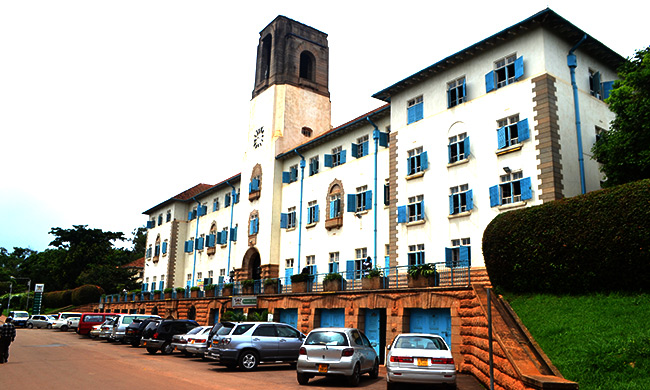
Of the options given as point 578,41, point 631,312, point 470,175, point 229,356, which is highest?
point 578,41

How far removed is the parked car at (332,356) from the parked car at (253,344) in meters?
4.00

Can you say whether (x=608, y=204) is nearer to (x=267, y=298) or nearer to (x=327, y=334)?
(x=327, y=334)

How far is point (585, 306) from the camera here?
15305 mm

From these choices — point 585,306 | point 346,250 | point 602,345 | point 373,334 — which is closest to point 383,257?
point 346,250

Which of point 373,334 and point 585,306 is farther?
point 373,334

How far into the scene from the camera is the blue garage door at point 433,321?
71.3 ft

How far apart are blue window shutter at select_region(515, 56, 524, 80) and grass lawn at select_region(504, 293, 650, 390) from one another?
38.7 feet

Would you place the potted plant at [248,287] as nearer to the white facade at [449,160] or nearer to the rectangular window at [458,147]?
the white facade at [449,160]

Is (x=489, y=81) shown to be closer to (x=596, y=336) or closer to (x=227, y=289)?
(x=596, y=336)

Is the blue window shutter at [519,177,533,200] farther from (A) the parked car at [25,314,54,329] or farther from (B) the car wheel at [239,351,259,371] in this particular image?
(A) the parked car at [25,314,54,329]

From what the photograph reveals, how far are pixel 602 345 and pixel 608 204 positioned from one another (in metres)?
5.55

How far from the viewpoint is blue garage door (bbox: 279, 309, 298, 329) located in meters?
31.3

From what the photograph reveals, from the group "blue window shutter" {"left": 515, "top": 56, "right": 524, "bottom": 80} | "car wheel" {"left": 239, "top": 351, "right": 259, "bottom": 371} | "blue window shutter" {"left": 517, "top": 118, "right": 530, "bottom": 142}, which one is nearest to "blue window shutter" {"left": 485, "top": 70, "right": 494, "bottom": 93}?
"blue window shutter" {"left": 515, "top": 56, "right": 524, "bottom": 80}

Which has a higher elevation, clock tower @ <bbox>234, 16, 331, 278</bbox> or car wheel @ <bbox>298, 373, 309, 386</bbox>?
clock tower @ <bbox>234, 16, 331, 278</bbox>
